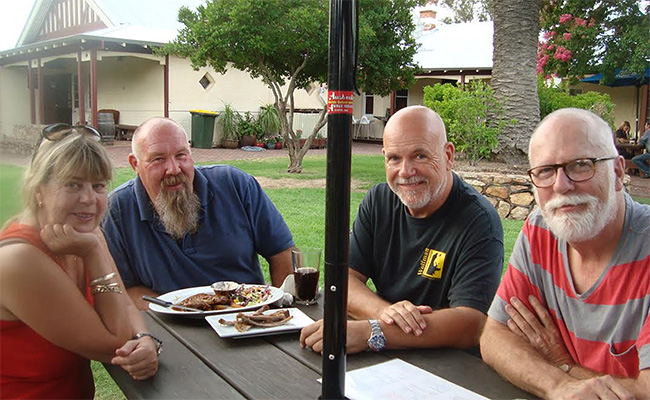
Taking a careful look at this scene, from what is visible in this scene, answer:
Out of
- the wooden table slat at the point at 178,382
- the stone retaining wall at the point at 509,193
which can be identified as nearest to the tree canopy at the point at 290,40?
the stone retaining wall at the point at 509,193

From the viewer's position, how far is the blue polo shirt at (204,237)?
2.69 meters

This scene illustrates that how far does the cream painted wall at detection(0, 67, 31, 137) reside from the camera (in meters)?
1.23

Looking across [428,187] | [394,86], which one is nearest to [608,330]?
[428,187]

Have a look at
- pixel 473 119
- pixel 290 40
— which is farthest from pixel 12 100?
pixel 290 40

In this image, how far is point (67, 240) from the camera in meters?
1.69

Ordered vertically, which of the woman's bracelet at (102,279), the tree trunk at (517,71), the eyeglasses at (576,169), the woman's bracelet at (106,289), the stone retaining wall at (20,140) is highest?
the tree trunk at (517,71)

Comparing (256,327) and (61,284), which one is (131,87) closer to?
(256,327)

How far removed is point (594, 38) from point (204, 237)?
12787 millimetres

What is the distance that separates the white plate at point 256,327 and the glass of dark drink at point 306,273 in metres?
0.22

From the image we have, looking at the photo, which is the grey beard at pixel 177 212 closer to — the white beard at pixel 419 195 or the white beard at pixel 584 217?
the white beard at pixel 419 195

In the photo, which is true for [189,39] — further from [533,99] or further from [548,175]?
[548,175]

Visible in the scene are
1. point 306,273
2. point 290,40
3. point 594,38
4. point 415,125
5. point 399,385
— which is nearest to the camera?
point 399,385

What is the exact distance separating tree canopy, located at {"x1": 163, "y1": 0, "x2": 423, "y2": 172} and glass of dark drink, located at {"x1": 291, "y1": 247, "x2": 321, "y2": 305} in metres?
9.56

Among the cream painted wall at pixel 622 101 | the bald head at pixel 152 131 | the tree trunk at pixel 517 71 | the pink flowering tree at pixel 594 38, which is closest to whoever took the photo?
the bald head at pixel 152 131
